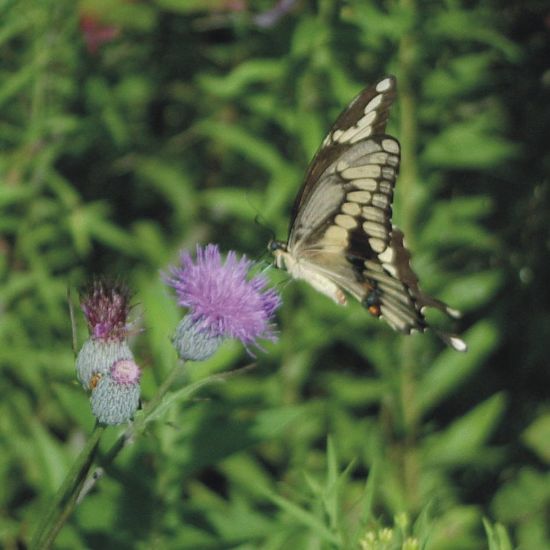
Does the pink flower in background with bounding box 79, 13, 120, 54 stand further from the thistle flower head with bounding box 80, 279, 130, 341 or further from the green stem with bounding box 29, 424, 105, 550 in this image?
the green stem with bounding box 29, 424, 105, 550

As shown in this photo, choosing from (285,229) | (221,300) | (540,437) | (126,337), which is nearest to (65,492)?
(126,337)

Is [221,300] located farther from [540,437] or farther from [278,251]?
[540,437]

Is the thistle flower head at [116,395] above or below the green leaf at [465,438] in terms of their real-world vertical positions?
below

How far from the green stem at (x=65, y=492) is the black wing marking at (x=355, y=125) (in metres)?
1.00

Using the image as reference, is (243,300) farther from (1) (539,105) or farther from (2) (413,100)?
(1) (539,105)

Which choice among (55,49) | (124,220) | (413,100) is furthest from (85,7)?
(413,100)

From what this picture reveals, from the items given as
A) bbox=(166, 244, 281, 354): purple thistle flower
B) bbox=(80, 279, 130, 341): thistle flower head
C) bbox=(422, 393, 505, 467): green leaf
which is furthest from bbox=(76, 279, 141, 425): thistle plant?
bbox=(422, 393, 505, 467): green leaf

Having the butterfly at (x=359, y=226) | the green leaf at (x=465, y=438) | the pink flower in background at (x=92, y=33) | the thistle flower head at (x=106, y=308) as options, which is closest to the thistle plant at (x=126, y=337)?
the thistle flower head at (x=106, y=308)

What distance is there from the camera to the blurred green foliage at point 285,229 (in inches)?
115

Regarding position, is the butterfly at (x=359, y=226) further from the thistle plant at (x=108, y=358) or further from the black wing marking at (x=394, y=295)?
the thistle plant at (x=108, y=358)

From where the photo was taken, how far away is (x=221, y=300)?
6.51 feet

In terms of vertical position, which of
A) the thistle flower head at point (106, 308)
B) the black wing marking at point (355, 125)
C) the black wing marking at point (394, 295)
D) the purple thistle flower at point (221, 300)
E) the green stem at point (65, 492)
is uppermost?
the black wing marking at point (355, 125)

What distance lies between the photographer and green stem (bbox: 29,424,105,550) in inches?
64.1

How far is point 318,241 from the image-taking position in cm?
250
